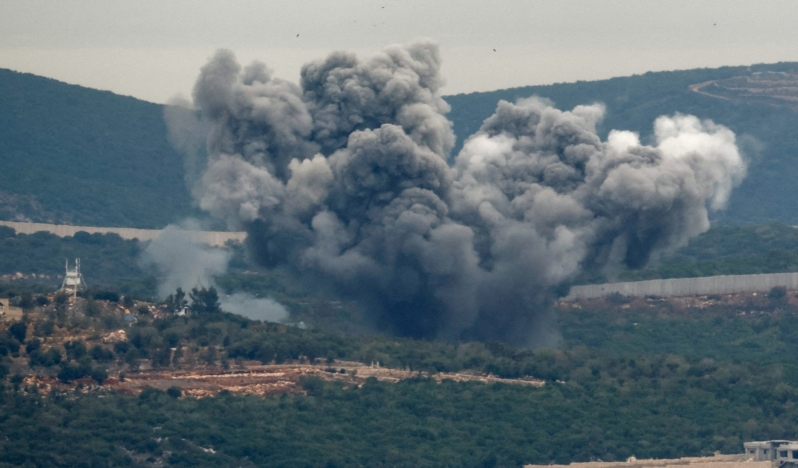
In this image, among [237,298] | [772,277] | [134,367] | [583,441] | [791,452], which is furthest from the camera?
[772,277]

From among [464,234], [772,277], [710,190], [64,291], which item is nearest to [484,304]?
[464,234]

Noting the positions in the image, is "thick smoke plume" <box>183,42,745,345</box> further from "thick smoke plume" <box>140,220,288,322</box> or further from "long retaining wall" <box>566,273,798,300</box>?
"long retaining wall" <box>566,273,798,300</box>

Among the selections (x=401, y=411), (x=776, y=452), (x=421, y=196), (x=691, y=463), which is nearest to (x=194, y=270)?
(x=421, y=196)

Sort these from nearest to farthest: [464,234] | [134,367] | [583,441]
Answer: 1. [583,441]
2. [134,367]
3. [464,234]

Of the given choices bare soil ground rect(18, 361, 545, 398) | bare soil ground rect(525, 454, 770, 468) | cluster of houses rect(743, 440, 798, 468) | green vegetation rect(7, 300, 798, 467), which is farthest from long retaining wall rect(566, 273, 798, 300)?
cluster of houses rect(743, 440, 798, 468)

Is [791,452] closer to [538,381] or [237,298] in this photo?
[538,381]

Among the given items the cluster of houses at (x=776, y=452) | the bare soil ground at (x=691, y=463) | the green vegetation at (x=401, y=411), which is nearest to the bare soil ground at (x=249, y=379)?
the green vegetation at (x=401, y=411)

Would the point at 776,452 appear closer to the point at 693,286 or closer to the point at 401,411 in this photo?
the point at 401,411
